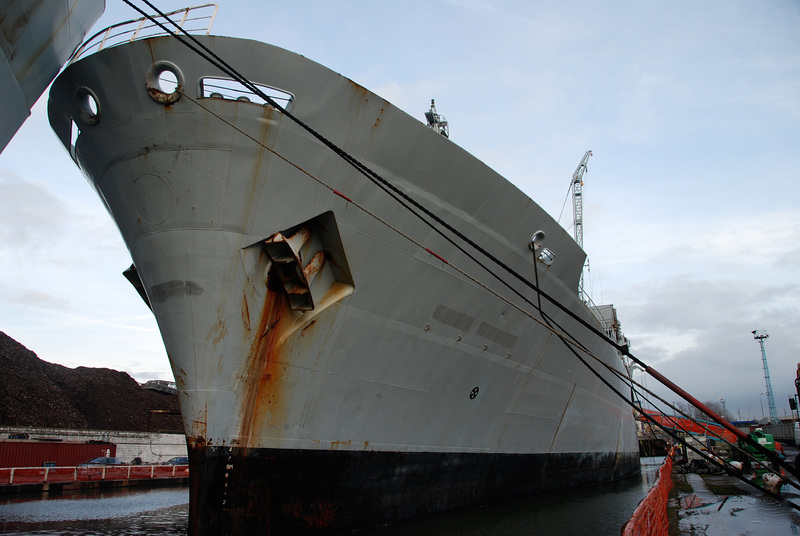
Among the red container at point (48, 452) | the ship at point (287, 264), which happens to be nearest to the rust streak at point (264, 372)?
the ship at point (287, 264)

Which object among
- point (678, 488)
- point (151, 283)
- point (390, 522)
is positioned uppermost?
point (151, 283)

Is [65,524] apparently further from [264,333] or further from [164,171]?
[164,171]

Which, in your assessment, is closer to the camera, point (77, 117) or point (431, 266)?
point (77, 117)

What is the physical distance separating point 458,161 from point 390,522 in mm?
5487

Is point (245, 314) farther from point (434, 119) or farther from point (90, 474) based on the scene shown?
point (90, 474)

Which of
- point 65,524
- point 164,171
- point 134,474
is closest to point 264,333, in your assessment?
point 164,171

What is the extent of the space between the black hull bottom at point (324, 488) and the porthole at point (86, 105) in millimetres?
4225

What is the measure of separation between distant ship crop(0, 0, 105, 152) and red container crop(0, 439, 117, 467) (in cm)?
1787

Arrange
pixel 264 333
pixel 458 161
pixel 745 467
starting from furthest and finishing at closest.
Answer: pixel 745 467
pixel 458 161
pixel 264 333

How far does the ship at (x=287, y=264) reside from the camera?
6.03 meters

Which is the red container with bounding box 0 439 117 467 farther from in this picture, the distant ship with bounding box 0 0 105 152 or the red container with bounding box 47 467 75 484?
the distant ship with bounding box 0 0 105 152

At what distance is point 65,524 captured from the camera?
30.2 ft

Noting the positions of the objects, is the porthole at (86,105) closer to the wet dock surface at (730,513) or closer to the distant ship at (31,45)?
the distant ship at (31,45)

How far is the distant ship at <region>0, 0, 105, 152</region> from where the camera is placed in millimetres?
4883
